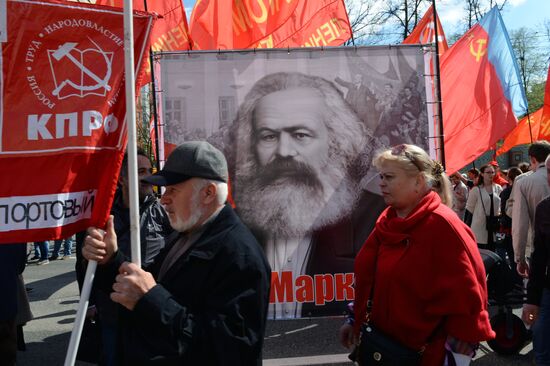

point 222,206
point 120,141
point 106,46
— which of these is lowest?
point 222,206

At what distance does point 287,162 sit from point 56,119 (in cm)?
261

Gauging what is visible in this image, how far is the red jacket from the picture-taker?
246 centimetres

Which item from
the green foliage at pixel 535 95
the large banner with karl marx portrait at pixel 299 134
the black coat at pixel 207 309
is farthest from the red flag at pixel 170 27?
the green foliage at pixel 535 95

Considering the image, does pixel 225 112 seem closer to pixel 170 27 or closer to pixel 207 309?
pixel 207 309

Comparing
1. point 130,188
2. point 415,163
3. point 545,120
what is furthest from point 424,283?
point 545,120

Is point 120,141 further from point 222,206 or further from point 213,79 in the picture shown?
point 213,79

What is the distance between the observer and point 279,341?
579cm

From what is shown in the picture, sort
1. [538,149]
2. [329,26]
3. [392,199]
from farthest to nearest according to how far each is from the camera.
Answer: [329,26]
[538,149]
[392,199]

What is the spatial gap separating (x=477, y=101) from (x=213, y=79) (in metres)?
3.06

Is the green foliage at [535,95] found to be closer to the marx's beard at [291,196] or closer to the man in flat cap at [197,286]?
the marx's beard at [291,196]

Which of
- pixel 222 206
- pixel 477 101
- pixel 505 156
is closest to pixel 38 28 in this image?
pixel 222 206

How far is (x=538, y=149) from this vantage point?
573 centimetres

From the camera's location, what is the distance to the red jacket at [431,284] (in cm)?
246

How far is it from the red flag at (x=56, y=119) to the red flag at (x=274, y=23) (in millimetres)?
5019
